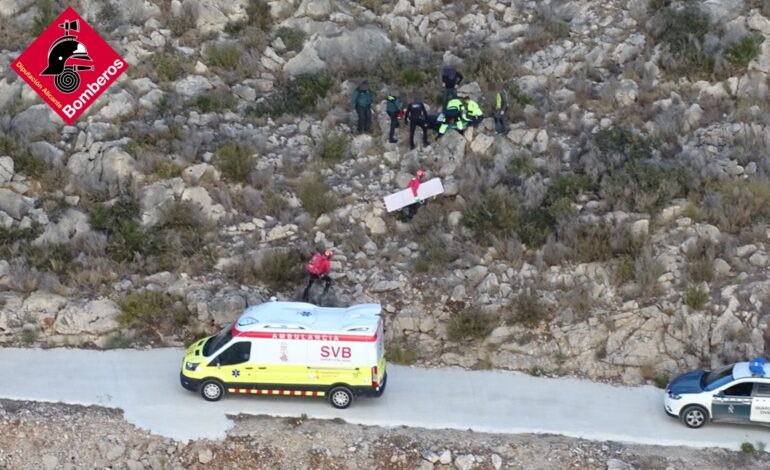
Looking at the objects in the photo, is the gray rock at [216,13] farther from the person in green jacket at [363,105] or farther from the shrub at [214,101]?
the person in green jacket at [363,105]

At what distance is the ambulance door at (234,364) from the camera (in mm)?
15758

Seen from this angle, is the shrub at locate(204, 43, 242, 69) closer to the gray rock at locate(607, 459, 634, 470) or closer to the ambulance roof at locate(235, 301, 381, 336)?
the ambulance roof at locate(235, 301, 381, 336)

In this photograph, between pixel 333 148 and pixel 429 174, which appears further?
pixel 333 148

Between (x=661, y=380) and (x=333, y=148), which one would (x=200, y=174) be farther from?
(x=661, y=380)

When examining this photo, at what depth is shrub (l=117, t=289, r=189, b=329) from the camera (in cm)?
1842

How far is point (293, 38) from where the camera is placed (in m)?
26.0

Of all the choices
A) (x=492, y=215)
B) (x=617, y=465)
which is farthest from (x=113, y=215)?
(x=617, y=465)

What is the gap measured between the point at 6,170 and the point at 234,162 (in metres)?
5.72

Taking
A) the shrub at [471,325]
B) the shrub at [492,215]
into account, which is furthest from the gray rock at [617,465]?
the shrub at [492,215]

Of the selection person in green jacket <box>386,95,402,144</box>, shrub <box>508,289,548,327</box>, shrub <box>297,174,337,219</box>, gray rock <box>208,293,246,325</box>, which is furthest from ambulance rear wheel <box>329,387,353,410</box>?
person in green jacket <box>386,95,402,144</box>

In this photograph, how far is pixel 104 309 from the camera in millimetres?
18500

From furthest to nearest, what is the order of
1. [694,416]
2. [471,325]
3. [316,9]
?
[316,9], [471,325], [694,416]

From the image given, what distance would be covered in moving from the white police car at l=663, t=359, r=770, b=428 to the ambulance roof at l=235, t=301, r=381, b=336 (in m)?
5.70

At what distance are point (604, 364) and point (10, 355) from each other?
12.3 metres
